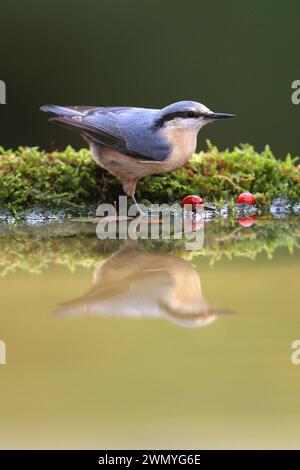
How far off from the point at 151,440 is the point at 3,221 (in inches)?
117

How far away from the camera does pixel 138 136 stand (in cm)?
434

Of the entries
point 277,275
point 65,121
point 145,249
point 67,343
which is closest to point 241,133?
point 65,121

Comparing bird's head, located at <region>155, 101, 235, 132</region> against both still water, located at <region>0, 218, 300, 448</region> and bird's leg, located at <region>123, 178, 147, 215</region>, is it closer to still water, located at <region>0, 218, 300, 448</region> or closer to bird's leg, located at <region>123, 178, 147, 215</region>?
bird's leg, located at <region>123, 178, 147, 215</region>

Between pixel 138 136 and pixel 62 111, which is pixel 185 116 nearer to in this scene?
pixel 138 136

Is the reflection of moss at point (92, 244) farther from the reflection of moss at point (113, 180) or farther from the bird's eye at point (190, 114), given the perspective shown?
the bird's eye at point (190, 114)

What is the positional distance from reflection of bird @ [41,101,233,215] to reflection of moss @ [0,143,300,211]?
0.52 feet

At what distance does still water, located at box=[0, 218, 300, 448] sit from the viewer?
5.09 ft

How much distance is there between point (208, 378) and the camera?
1777 mm

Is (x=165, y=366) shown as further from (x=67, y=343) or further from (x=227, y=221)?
(x=227, y=221)

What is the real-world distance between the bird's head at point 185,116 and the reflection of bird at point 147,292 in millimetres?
1406

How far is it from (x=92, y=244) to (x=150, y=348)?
1.56m

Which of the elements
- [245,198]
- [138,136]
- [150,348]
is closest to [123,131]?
[138,136]

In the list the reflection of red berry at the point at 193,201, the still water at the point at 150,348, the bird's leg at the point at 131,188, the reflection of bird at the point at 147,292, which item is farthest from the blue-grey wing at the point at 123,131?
the reflection of bird at the point at 147,292

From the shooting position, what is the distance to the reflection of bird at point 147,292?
2.33m
